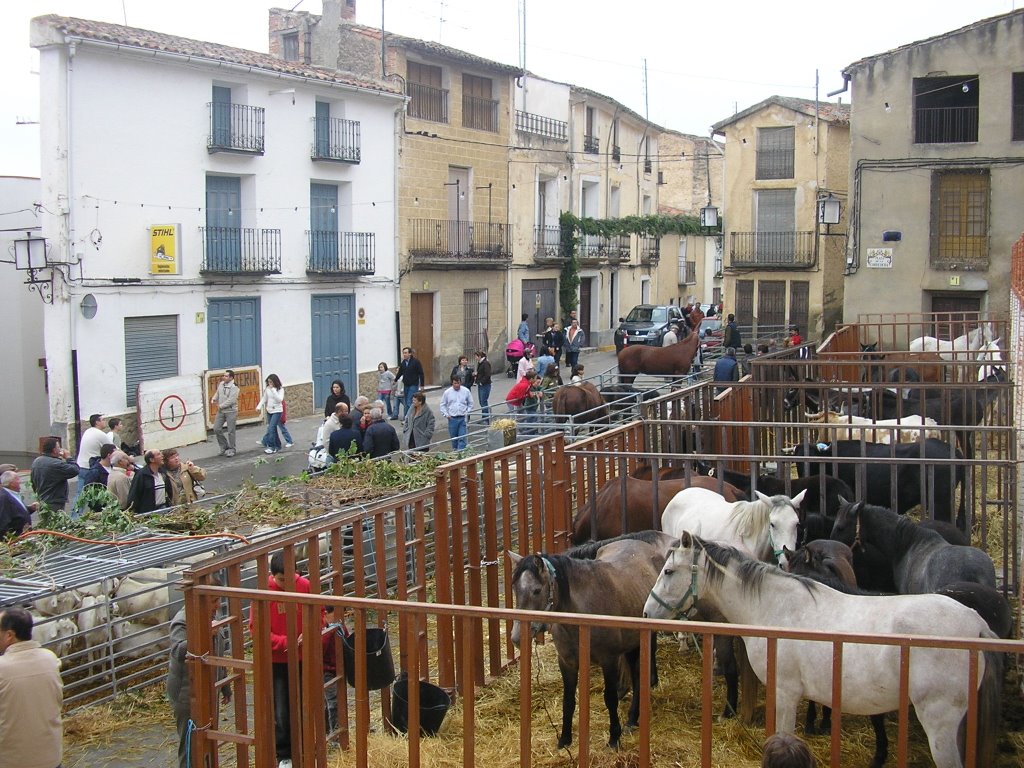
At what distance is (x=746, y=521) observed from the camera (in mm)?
7508

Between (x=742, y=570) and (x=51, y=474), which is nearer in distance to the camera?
(x=742, y=570)

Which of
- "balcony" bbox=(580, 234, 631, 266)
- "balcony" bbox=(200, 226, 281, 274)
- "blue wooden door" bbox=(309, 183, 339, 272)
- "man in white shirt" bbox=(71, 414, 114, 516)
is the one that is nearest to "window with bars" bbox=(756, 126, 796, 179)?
"balcony" bbox=(580, 234, 631, 266)

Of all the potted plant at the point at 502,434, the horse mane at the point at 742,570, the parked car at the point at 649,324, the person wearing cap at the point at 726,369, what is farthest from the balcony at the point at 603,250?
the horse mane at the point at 742,570

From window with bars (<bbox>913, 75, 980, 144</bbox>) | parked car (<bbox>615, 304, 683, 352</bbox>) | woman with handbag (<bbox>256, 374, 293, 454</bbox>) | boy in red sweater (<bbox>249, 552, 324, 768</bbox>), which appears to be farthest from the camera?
parked car (<bbox>615, 304, 683, 352</bbox>)

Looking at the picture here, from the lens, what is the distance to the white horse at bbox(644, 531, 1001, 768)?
501 cm

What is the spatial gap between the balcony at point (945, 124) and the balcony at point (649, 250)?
1662 cm

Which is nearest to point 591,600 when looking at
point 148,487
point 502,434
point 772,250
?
point 148,487

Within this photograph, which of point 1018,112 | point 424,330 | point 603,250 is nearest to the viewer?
point 1018,112

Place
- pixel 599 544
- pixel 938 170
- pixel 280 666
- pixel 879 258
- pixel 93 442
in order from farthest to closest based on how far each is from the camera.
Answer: pixel 879 258 → pixel 938 170 → pixel 93 442 → pixel 599 544 → pixel 280 666

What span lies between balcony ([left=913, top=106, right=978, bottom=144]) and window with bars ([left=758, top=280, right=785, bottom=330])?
417 inches

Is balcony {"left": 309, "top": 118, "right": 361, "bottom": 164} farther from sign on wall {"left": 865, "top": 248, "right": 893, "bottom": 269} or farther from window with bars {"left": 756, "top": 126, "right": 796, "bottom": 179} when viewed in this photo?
window with bars {"left": 756, "top": 126, "right": 796, "bottom": 179}

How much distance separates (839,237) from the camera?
3553 centimetres

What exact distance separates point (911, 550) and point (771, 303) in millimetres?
29616

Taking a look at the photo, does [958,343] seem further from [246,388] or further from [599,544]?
[599,544]
